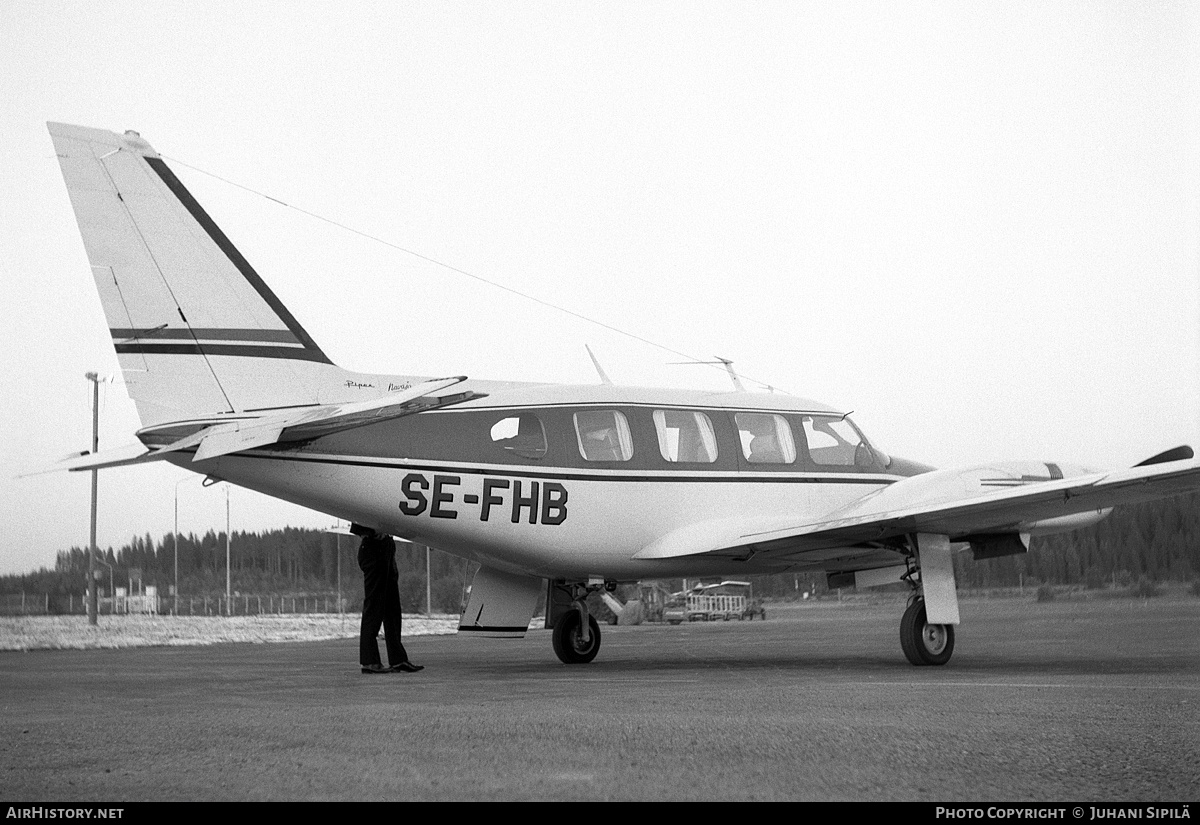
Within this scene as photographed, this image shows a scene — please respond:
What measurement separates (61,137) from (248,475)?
386cm

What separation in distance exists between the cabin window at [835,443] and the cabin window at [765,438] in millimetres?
369

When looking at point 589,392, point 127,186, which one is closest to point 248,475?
point 127,186

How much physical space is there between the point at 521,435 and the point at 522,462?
13.5 inches

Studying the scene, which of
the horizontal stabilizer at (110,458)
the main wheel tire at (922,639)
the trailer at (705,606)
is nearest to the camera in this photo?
the horizontal stabilizer at (110,458)

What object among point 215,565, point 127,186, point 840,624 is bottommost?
point 840,624

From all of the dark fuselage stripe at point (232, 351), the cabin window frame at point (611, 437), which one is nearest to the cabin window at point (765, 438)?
the cabin window frame at point (611, 437)

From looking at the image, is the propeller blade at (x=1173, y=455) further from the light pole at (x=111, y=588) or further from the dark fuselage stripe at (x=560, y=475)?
the light pole at (x=111, y=588)

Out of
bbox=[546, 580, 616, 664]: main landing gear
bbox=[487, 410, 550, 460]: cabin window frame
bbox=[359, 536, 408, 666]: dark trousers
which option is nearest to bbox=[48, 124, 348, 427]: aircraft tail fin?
bbox=[359, 536, 408, 666]: dark trousers

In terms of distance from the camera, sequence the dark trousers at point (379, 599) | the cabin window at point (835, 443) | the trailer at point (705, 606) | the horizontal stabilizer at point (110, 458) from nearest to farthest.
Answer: the horizontal stabilizer at point (110, 458)
the dark trousers at point (379, 599)
the cabin window at point (835, 443)
the trailer at point (705, 606)

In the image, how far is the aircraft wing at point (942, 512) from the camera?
38.7 feet

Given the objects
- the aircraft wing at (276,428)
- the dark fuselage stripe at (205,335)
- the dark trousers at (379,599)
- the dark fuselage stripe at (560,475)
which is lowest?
the dark trousers at (379,599)

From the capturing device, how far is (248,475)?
11.9 metres

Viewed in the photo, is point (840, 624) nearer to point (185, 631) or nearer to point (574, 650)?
point (574, 650)
